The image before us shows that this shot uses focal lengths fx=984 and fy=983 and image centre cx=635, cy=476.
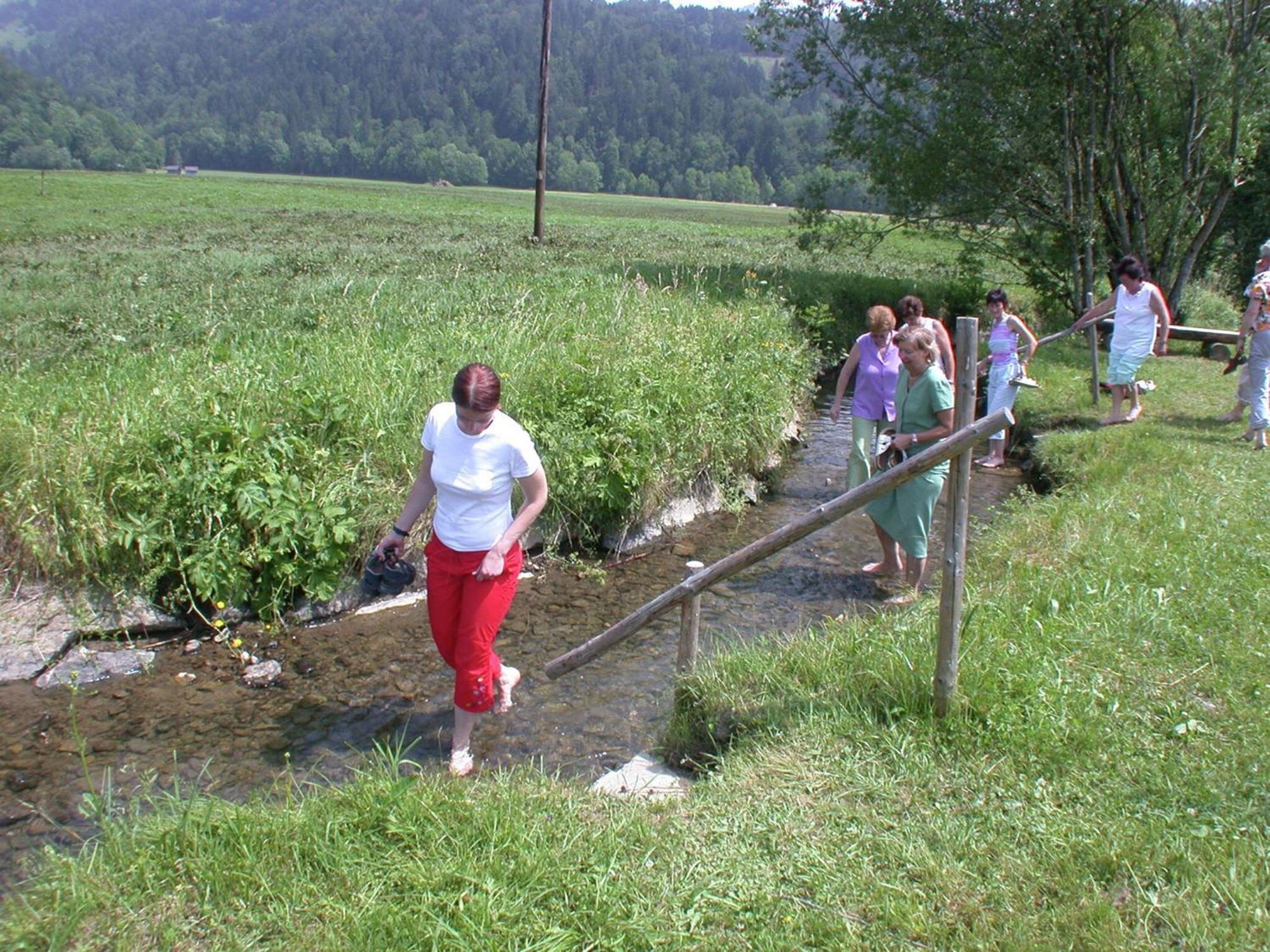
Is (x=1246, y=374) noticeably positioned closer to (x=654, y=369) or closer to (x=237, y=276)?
(x=654, y=369)

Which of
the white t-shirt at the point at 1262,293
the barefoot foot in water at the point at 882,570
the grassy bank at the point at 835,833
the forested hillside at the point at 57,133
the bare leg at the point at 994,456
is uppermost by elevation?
the forested hillside at the point at 57,133

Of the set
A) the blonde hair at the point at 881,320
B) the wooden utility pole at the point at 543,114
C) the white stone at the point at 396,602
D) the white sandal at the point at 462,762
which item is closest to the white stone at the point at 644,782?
the white sandal at the point at 462,762

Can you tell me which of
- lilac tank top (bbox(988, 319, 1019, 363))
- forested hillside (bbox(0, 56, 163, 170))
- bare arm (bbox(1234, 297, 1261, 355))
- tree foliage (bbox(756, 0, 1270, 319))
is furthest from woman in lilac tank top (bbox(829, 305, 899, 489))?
forested hillside (bbox(0, 56, 163, 170))

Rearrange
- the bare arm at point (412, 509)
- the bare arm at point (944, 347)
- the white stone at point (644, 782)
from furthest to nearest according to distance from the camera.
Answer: the bare arm at point (944, 347) < the bare arm at point (412, 509) < the white stone at point (644, 782)

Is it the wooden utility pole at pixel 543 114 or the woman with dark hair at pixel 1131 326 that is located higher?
the wooden utility pole at pixel 543 114

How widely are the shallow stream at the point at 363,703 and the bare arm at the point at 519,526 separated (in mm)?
1015

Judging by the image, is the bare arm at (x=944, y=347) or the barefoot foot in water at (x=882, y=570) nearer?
the barefoot foot in water at (x=882, y=570)

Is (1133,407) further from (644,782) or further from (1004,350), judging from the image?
(644,782)

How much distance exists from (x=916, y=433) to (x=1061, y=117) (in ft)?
44.6

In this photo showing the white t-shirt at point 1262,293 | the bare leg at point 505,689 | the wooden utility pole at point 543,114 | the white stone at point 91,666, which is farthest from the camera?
the wooden utility pole at point 543,114

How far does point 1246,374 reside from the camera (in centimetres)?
978

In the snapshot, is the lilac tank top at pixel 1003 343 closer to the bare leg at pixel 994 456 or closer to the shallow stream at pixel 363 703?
the bare leg at pixel 994 456

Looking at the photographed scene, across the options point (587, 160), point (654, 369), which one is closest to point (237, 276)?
point (654, 369)

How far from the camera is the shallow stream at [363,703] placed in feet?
17.5
